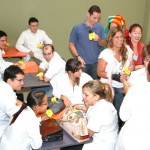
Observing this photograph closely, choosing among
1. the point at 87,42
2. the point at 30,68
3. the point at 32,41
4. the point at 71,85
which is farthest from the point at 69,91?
the point at 32,41

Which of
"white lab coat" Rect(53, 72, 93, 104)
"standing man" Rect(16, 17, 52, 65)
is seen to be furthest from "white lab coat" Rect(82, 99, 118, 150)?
"standing man" Rect(16, 17, 52, 65)

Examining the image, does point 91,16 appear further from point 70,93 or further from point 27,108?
point 27,108

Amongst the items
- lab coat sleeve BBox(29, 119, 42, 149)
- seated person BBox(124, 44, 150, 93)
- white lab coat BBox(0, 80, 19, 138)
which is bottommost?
lab coat sleeve BBox(29, 119, 42, 149)

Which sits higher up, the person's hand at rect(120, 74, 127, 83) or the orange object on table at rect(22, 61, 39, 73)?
the person's hand at rect(120, 74, 127, 83)

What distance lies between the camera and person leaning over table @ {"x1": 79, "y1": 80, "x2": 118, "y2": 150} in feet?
9.59

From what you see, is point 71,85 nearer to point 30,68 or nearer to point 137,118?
point 137,118

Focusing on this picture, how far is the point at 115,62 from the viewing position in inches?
158

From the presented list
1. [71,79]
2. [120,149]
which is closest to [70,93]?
[71,79]

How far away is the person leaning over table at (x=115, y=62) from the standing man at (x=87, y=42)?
96 cm

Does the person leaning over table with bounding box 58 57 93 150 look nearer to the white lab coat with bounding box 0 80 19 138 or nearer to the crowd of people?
the crowd of people

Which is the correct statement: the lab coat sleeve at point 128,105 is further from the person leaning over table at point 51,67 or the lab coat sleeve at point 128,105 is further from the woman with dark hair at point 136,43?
the person leaning over table at point 51,67

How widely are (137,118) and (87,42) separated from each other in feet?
8.79

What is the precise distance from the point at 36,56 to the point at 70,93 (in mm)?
3042

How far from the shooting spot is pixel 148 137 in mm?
2688
